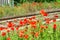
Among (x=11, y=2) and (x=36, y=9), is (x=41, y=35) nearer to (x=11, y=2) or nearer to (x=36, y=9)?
(x=36, y=9)

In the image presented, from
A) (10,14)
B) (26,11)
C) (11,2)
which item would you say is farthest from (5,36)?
(11,2)

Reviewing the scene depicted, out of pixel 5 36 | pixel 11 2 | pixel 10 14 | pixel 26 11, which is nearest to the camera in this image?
pixel 5 36

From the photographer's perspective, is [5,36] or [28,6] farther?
[28,6]

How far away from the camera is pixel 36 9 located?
17766mm

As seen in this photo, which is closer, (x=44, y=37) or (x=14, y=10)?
(x=44, y=37)

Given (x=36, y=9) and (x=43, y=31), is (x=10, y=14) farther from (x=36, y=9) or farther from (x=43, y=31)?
(x=43, y=31)

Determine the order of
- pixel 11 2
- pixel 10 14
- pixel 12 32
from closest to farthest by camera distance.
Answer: pixel 12 32 < pixel 10 14 < pixel 11 2

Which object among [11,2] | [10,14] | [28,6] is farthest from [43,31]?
[11,2]

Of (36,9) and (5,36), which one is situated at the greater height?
(5,36)

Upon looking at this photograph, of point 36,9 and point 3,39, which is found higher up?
point 3,39

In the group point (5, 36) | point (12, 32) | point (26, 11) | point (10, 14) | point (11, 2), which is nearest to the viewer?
point (5, 36)

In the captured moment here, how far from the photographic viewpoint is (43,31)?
20.8 feet

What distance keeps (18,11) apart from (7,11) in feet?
2.23

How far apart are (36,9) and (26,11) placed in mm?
1050
